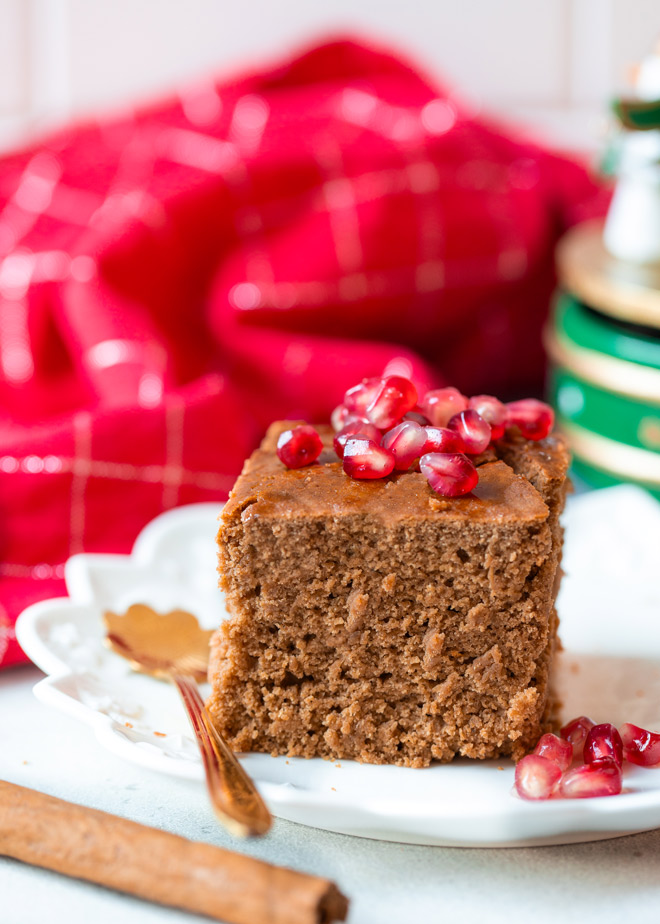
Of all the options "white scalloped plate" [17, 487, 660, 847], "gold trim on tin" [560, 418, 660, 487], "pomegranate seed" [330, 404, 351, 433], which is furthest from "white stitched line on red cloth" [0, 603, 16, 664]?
"gold trim on tin" [560, 418, 660, 487]

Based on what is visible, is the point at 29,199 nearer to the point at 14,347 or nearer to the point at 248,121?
the point at 14,347

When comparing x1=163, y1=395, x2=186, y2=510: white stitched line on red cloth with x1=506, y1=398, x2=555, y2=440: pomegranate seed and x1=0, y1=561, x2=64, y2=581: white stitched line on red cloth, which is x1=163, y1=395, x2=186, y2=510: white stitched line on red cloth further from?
x1=506, y1=398, x2=555, y2=440: pomegranate seed

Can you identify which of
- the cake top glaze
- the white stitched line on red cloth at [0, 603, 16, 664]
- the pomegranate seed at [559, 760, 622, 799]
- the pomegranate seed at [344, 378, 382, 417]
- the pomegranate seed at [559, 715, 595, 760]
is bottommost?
the white stitched line on red cloth at [0, 603, 16, 664]

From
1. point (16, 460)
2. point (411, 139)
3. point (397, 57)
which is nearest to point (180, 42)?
point (397, 57)

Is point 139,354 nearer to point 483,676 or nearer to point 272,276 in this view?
point 272,276

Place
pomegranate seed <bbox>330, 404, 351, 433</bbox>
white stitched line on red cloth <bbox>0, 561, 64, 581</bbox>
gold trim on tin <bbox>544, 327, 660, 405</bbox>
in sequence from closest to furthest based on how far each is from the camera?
pomegranate seed <bbox>330, 404, 351, 433</bbox> → white stitched line on red cloth <bbox>0, 561, 64, 581</bbox> → gold trim on tin <bbox>544, 327, 660, 405</bbox>

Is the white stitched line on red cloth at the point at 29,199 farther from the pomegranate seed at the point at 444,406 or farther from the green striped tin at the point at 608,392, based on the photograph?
the pomegranate seed at the point at 444,406
